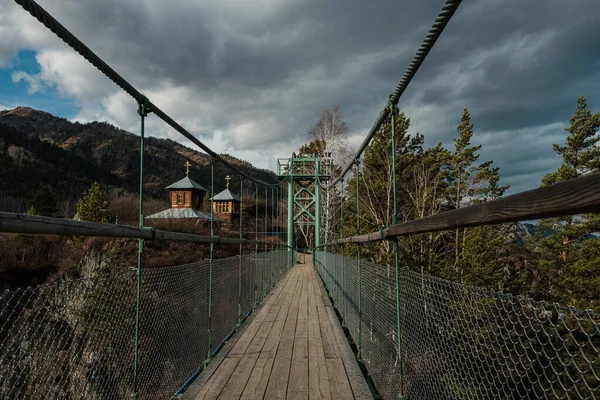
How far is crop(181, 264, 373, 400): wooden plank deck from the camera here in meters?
2.09

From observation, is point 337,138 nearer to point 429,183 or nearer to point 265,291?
point 429,183

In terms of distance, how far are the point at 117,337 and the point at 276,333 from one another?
Result: 199 cm

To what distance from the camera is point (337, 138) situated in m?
18.7

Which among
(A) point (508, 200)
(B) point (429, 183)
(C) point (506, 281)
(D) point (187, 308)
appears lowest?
(C) point (506, 281)

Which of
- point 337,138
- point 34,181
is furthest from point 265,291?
point 34,181

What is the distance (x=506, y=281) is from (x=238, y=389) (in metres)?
14.5

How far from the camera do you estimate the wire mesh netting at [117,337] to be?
173cm

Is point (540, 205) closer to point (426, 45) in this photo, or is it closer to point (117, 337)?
point (426, 45)

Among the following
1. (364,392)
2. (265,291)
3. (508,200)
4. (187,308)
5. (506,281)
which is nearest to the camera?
(508,200)

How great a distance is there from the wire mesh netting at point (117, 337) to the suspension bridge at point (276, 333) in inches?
0.4

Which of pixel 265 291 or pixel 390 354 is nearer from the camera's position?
pixel 390 354

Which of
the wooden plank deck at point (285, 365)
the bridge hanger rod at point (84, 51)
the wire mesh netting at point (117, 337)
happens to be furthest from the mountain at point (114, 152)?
the bridge hanger rod at point (84, 51)

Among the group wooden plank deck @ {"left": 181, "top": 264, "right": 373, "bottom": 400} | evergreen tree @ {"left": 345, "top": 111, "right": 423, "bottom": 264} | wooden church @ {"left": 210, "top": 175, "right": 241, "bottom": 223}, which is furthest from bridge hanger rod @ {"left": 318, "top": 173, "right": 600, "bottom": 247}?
wooden church @ {"left": 210, "top": 175, "right": 241, "bottom": 223}

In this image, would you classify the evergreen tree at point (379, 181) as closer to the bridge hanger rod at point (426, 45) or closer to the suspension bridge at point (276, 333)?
the suspension bridge at point (276, 333)
